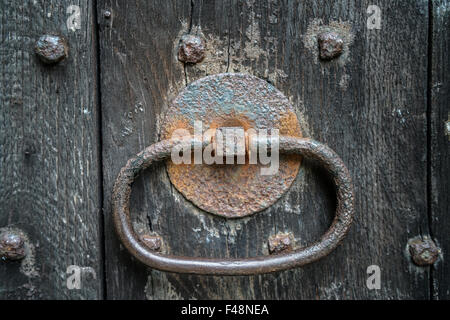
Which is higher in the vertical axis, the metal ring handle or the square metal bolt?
the square metal bolt

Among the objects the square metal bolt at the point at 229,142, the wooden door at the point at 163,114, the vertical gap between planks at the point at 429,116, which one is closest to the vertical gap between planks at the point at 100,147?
the wooden door at the point at 163,114

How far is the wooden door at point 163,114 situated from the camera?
1.82ft

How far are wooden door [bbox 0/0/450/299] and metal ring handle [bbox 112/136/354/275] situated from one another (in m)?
0.05

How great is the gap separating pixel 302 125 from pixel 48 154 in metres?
0.37

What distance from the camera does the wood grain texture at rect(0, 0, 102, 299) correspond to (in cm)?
55

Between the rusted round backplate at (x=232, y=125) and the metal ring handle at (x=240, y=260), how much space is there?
5 centimetres

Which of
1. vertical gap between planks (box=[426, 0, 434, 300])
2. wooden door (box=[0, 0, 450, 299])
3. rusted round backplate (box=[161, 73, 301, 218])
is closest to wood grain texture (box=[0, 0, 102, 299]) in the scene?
wooden door (box=[0, 0, 450, 299])

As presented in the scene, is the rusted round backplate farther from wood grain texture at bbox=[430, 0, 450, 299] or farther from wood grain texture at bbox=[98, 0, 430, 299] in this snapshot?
wood grain texture at bbox=[430, 0, 450, 299]

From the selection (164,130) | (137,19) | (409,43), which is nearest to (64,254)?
(164,130)

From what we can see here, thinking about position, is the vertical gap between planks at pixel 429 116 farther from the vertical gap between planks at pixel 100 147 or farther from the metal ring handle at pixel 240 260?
the vertical gap between planks at pixel 100 147

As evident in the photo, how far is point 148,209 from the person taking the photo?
0.59m

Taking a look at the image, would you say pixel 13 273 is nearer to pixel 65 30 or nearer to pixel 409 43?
pixel 65 30

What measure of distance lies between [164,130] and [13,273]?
1.02 feet

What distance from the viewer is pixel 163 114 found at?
0.57m
